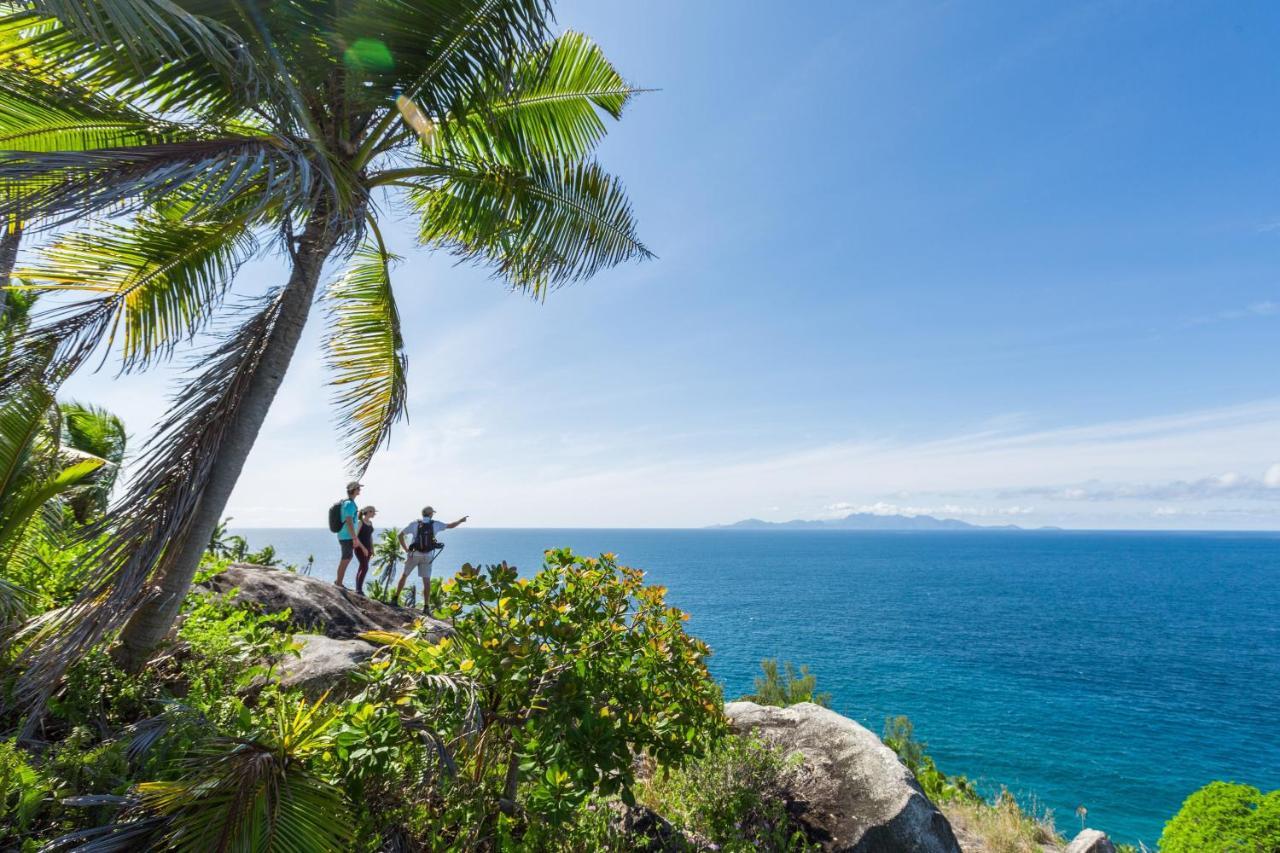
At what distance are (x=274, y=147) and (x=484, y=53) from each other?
6.79ft

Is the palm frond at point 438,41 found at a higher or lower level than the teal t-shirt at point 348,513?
higher

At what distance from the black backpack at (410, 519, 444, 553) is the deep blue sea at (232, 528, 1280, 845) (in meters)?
19.8

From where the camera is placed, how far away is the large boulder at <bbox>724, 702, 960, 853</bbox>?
4.25 meters

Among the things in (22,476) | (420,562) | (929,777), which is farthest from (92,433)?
(929,777)

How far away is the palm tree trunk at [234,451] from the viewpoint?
161 inches

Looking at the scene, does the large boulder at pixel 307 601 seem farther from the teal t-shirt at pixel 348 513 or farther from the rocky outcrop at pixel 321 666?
the teal t-shirt at pixel 348 513

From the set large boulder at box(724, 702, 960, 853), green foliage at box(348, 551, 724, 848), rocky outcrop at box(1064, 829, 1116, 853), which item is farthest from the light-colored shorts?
rocky outcrop at box(1064, 829, 1116, 853)

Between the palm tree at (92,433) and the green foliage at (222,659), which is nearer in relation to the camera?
the green foliage at (222,659)

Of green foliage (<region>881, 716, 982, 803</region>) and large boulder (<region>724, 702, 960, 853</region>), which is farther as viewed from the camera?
green foliage (<region>881, 716, 982, 803</region>)

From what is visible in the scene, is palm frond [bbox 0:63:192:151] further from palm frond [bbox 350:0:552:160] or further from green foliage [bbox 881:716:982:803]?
green foliage [bbox 881:716:982:803]

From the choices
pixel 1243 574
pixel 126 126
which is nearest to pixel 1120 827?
pixel 126 126

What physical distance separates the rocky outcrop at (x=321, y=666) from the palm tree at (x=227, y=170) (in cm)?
97

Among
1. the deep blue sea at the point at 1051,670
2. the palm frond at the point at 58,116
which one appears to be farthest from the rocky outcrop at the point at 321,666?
the deep blue sea at the point at 1051,670

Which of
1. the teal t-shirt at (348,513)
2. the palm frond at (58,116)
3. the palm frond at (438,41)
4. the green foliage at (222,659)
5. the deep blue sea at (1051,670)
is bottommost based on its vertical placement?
the deep blue sea at (1051,670)
